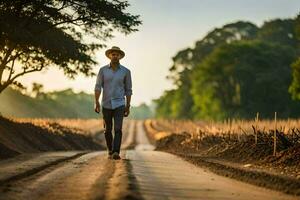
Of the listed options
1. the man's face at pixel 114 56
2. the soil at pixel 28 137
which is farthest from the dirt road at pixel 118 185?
the soil at pixel 28 137

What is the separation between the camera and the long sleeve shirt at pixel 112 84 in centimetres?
1318

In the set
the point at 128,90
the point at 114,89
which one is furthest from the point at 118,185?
the point at 128,90

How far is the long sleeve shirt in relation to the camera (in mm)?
13180

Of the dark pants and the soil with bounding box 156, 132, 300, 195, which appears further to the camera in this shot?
the dark pants

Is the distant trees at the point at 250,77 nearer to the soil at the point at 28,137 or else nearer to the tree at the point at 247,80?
the tree at the point at 247,80

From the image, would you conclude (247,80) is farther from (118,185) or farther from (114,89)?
(118,185)

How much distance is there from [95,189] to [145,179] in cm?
154

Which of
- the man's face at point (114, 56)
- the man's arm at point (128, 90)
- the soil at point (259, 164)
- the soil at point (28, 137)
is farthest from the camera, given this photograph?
the soil at point (28, 137)

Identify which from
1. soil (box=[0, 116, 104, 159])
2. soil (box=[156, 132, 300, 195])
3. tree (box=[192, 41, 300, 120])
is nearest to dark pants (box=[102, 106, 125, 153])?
soil (box=[156, 132, 300, 195])

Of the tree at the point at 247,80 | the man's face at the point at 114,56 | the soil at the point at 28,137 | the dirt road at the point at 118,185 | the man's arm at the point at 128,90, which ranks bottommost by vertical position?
the dirt road at the point at 118,185

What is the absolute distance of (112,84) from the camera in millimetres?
13195

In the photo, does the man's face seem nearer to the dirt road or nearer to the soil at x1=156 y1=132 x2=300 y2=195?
the soil at x1=156 y1=132 x2=300 y2=195

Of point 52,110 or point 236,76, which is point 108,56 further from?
point 52,110

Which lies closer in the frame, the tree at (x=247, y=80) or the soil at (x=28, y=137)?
the soil at (x=28, y=137)
